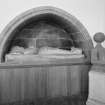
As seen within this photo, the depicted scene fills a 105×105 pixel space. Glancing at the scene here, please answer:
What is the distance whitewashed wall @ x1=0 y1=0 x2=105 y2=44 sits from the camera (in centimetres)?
178

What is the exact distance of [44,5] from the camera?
1899 millimetres

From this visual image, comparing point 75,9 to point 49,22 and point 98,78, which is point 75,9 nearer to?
point 49,22

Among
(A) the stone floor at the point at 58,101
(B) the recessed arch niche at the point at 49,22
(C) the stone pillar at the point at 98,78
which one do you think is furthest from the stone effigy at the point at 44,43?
(A) the stone floor at the point at 58,101

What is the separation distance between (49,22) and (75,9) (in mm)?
391

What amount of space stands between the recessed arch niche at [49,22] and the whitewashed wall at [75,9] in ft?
0.19

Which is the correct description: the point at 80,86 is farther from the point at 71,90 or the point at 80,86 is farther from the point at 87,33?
the point at 87,33

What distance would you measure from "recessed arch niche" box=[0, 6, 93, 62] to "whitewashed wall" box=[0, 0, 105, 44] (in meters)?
0.06

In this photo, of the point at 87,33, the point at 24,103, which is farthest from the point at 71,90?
the point at 87,33

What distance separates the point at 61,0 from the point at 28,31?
568 millimetres

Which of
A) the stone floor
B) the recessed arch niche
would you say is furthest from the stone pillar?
the recessed arch niche

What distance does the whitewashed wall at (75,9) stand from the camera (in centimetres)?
178

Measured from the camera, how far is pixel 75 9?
2045 mm

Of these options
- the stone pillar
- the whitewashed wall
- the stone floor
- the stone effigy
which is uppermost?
the whitewashed wall

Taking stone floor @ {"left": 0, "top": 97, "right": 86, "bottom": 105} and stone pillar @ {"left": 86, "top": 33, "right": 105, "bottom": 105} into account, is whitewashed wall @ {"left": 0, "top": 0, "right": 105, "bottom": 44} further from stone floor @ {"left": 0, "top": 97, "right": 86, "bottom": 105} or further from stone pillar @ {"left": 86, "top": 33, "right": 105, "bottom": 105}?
stone floor @ {"left": 0, "top": 97, "right": 86, "bottom": 105}
